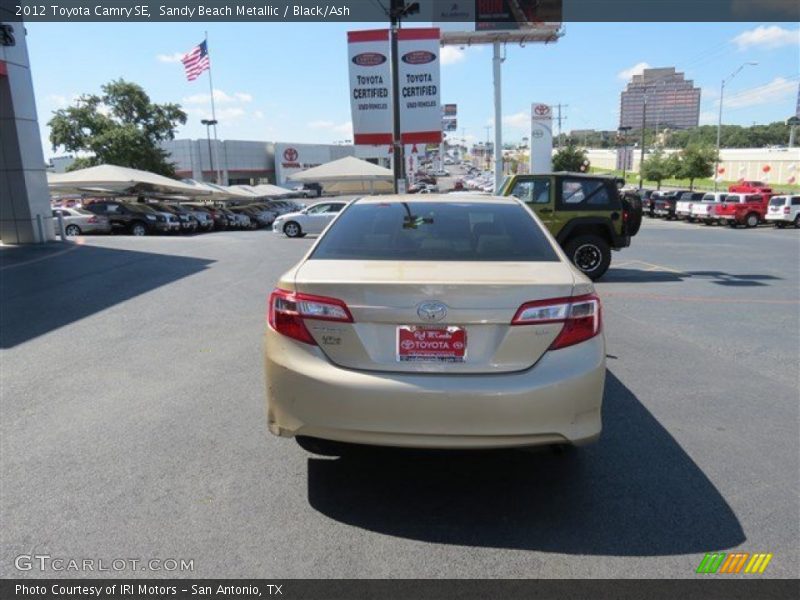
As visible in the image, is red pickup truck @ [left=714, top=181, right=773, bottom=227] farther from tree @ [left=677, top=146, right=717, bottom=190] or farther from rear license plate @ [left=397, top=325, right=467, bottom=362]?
rear license plate @ [left=397, top=325, right=467, bottom=362]

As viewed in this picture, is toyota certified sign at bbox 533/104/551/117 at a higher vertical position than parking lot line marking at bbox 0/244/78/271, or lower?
higher

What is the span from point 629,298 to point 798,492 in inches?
255

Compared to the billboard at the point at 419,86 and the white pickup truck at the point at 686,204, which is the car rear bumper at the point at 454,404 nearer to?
the billboard at the point at 419,86

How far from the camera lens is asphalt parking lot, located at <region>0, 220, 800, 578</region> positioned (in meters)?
2.92

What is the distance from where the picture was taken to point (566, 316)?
10.1 feet

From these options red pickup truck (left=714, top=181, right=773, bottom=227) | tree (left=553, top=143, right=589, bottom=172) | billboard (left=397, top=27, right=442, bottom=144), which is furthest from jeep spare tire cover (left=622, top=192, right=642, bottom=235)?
tree (left=553, top=143, right=589, bottom=172)

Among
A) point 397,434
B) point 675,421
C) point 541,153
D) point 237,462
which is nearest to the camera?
point 397,434

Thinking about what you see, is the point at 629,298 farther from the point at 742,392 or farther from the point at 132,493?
the point at 132,493

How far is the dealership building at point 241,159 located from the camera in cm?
7562

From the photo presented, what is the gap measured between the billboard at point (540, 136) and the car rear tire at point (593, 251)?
160ft

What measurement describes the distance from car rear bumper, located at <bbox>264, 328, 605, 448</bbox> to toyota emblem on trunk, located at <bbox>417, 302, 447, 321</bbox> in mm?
293

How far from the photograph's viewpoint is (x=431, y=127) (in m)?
24.7

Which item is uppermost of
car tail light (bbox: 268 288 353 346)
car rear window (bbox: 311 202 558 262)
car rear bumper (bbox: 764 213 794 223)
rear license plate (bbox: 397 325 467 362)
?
car rear window (bbox: 311 202 558 262)

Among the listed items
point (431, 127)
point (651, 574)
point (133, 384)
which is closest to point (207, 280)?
point (133, 384)
